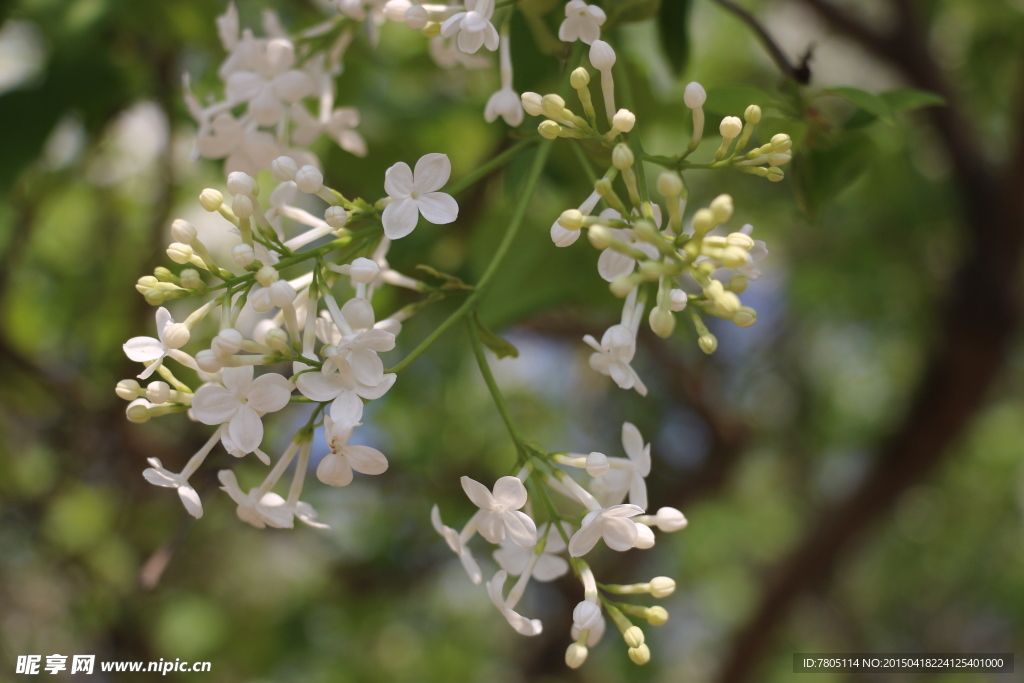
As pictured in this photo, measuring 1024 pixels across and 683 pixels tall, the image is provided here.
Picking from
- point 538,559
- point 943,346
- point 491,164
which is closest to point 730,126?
point 491,164

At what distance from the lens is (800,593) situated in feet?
6.09

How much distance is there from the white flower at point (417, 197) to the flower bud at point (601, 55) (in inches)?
3.3

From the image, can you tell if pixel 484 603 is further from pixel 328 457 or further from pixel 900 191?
pixel 328 457

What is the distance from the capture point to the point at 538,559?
39 cm

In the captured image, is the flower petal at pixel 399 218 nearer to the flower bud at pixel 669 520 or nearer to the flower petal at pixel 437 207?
the flower petal at pixel 437 207

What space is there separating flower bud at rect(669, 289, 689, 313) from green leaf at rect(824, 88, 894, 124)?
0.20m

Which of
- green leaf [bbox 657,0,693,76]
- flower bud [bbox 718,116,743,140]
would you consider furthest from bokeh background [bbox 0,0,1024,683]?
flower bud [bbox 718,116,743,140]

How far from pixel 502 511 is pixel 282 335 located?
127 millimetres

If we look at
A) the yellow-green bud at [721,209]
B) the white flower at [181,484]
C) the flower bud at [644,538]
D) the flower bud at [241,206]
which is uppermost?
the yellow-green bud at [721,209]

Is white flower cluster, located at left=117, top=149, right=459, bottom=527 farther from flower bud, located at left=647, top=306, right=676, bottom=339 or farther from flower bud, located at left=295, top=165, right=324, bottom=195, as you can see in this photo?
flower bud, located at left=647, top=306, right=676, bottom=339

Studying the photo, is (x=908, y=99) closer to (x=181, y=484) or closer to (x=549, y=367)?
(x=181, y=484)

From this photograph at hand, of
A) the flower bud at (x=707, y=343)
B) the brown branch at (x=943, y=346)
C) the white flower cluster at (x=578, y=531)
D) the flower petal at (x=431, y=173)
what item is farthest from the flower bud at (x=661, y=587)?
the brown branch at (x=943, y=346)

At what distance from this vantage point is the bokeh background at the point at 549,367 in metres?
0.72

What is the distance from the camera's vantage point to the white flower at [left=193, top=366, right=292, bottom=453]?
313 mm
